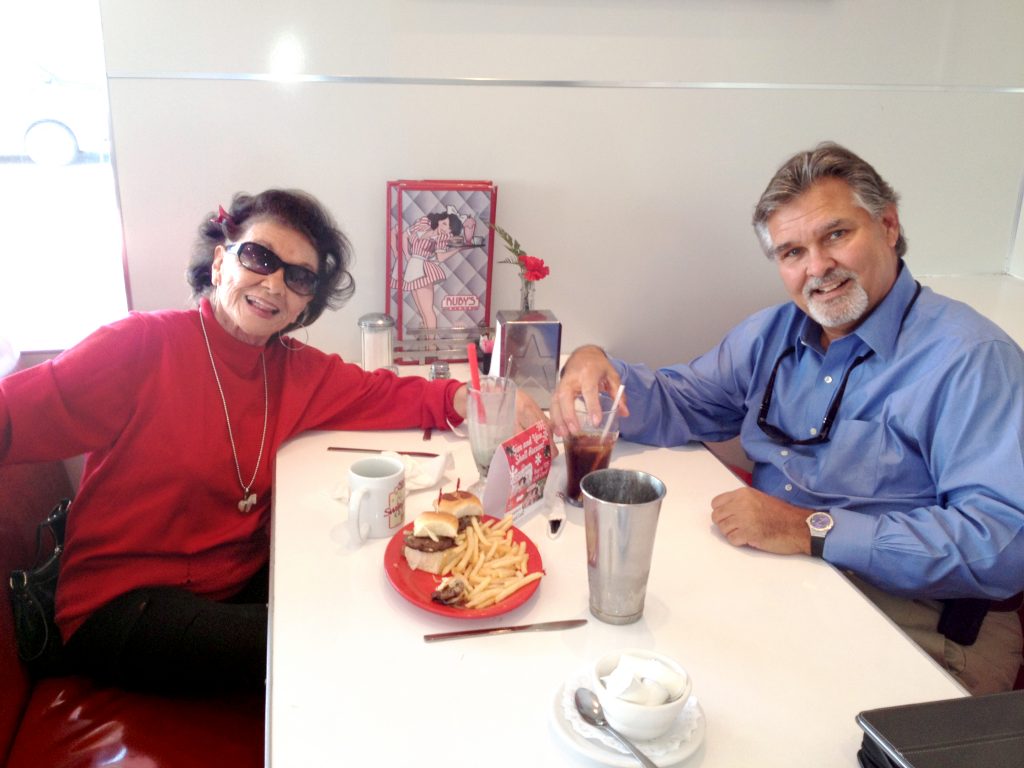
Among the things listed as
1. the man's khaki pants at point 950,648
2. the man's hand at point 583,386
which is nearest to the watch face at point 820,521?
the man's khaki pants at point 950,648

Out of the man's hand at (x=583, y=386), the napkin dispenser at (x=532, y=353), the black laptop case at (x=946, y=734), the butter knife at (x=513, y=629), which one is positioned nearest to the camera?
the black laptop case at (x=946, y=734)

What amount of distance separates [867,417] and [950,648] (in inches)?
16.0

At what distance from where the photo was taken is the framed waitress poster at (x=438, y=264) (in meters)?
2.09

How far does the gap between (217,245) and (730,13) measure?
143 centimetres

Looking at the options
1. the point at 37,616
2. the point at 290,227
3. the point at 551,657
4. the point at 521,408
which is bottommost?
the point at 37,616

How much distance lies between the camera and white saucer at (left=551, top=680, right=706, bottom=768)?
0.79m

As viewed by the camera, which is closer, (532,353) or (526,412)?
(526,412)

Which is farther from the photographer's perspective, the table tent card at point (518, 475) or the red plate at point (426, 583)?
the table tent card at point (518, 475)

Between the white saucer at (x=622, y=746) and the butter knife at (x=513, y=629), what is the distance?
158mm

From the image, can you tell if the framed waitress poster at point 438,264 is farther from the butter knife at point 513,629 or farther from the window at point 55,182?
the butter knife at point 513,629

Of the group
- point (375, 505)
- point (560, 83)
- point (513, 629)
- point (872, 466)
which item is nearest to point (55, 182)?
point (560, 83)

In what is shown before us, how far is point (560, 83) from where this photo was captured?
6.94 feet

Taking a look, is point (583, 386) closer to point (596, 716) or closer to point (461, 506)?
point (461, 506)

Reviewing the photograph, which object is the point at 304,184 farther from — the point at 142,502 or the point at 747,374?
the point at 747,374
